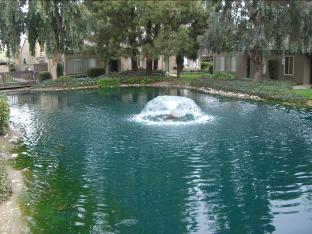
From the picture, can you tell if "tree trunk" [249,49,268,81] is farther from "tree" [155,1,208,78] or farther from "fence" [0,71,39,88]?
"fence" [0,71,39,88]

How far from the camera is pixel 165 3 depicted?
38.6 m

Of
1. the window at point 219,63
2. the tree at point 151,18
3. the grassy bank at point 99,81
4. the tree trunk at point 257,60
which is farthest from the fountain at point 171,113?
the window at point 219,63

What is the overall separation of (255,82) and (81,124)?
55.9 feet

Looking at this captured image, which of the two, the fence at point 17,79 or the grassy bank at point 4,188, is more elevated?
the fence at point 17,79

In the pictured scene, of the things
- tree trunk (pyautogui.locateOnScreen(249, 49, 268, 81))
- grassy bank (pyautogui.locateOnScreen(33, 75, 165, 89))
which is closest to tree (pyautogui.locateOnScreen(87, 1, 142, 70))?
grassy bank (pyautogui.locateOnScreen(33, 75, 165, 89))

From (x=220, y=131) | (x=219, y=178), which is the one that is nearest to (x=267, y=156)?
(x=219, y=178)

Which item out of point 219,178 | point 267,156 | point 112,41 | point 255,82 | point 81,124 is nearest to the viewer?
point 219,178

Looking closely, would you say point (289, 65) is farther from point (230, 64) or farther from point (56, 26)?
point (56, 26)

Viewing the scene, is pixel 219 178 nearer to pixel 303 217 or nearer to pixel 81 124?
pixel 303 217

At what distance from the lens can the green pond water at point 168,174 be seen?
9.04 m

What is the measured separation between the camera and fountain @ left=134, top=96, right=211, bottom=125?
803 inches

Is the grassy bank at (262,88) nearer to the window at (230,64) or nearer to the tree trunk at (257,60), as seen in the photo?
the tree trunk at (257,60)

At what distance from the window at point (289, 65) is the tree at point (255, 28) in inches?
139

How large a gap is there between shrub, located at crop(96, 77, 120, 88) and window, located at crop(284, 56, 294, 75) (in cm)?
1537
